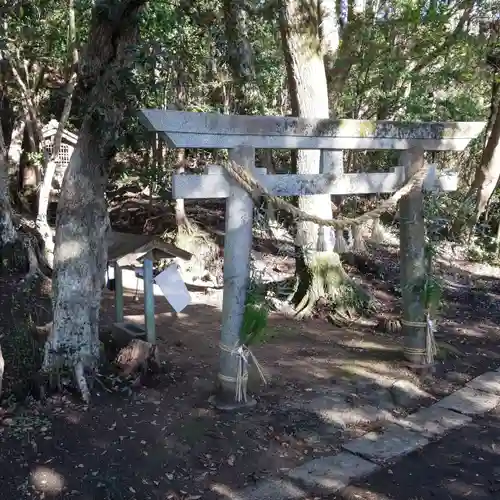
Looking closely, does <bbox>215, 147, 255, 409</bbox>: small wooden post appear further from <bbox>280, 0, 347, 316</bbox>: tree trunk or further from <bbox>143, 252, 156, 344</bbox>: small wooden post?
<bbox>280, 0, 347, 316</bbox>: tree trunk

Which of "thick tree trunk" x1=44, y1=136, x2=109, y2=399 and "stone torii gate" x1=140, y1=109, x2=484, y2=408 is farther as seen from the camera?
"thick tree trunk" x1=44, y1=136, x2=109, y2=399

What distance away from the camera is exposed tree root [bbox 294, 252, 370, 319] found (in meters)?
7.52

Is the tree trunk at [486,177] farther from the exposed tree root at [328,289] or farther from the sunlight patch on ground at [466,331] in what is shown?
the exposed tree root at [328,289]

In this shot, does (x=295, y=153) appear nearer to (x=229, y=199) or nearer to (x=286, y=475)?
(x=229, y=199)

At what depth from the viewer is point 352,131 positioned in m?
4.80

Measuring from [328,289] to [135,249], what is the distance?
10.8 ft

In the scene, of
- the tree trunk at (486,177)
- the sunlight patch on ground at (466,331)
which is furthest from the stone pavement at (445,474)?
the tree trunk at (486,177)

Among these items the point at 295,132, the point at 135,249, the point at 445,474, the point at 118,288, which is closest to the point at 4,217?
the point at 118,288

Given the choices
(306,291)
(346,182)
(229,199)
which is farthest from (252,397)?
(306,291)

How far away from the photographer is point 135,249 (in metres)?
5.05

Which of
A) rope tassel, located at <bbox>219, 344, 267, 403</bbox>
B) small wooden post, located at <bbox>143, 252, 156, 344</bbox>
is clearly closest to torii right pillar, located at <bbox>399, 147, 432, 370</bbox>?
rope tassel, located at <bbox>219, 344, 267, 403</bbox>

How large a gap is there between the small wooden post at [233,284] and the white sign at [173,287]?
390 mm

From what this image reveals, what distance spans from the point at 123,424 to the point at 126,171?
7.64 meters

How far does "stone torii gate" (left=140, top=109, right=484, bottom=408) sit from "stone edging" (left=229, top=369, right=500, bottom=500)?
657 millimetres
